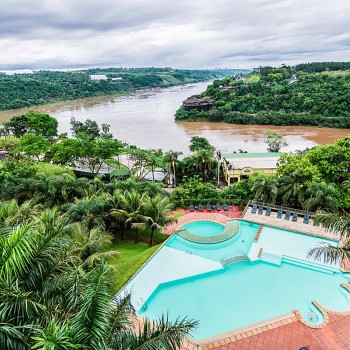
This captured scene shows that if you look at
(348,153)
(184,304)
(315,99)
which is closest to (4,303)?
(184,304)

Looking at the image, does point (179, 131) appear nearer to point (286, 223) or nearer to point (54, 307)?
point (286, 223)

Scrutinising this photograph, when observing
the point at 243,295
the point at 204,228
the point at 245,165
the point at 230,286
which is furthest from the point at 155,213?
the point at 245,165

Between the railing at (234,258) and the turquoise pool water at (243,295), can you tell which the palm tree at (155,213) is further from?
the railing at (234,258)

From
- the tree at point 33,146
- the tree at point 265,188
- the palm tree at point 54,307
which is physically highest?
the palm tree at point 54,307

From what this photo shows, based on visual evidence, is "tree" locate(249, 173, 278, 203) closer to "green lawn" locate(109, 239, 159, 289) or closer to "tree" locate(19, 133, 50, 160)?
"green lawn" locate(109, 239, 159, 289)

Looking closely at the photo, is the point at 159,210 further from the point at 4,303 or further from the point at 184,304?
the point at 4,303

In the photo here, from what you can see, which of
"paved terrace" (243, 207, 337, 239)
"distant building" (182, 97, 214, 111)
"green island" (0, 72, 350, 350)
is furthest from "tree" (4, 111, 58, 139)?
"distant building" (182, 97, 214, 111)

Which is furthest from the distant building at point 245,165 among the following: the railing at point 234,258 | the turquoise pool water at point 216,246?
the railing at point 234,258
